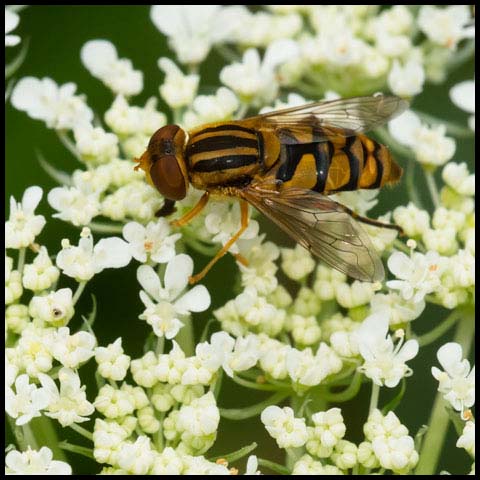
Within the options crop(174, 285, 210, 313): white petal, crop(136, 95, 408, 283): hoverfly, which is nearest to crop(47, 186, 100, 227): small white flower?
crop(136, 95, 408, 283): hoverfly

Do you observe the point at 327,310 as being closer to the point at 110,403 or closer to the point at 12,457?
the point at 110,403

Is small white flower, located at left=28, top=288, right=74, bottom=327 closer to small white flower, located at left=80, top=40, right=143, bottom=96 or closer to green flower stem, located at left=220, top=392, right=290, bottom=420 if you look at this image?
green flower stem, located at left=220, top=392, right=290, bottom=420

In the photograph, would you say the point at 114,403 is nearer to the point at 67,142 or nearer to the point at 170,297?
the point at 170,297

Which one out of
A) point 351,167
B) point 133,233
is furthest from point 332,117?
point 133,233

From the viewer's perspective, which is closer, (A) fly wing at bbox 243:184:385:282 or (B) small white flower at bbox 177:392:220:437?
(B) small white flower at bbox 177:392:220:437

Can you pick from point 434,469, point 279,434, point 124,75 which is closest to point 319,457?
point 279,434

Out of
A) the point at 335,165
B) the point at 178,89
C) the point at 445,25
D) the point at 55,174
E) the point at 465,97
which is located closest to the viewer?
the point at 335,165
